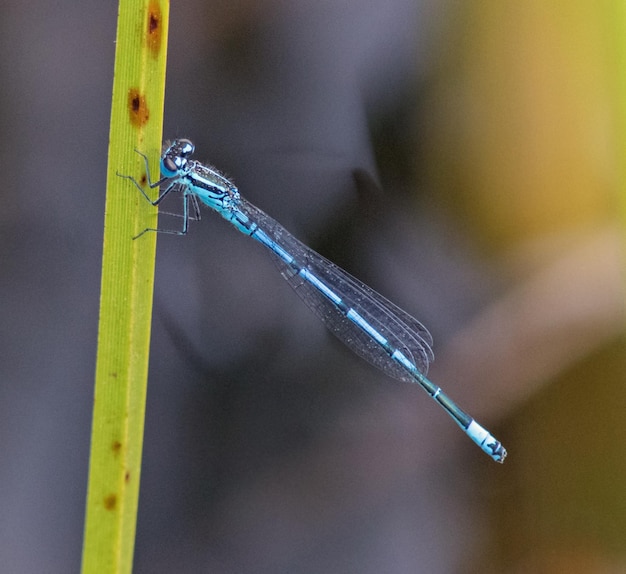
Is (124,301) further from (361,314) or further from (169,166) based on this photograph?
(361,314)

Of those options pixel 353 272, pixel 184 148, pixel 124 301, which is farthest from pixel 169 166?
pixel 353 272

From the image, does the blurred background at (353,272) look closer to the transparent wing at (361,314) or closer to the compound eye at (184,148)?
the transparent wing at (361,314)

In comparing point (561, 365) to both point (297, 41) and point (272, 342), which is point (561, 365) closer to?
point (272, 342)

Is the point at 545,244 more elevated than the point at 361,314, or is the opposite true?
the point at 361,314

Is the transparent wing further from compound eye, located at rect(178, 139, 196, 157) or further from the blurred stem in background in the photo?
compound eye, located at rect(178, 139, 196, 157)

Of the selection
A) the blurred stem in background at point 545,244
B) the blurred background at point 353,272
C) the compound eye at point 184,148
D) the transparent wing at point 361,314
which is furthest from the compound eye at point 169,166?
the blurred stem in background at point 545,244
